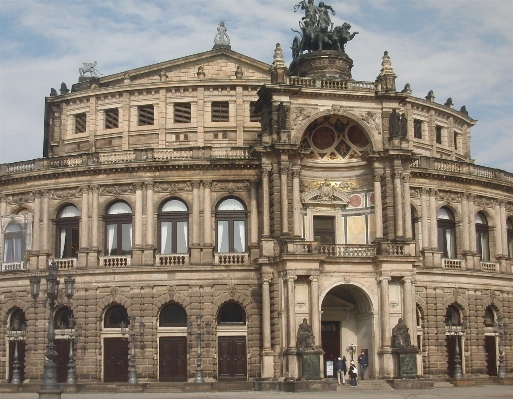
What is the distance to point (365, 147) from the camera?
55938 mm

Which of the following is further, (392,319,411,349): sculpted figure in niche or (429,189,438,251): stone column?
(429,189,438,251): stone column

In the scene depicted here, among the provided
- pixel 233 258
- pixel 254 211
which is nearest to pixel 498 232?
pixel 254 211

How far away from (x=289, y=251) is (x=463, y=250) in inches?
635

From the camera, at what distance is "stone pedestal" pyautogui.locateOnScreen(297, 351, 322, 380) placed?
161 feet

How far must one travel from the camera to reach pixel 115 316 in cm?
5694

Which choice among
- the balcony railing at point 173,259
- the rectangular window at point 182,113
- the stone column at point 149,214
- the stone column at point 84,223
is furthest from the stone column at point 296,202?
the stone column at point 84,223

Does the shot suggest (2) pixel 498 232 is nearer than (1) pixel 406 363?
No

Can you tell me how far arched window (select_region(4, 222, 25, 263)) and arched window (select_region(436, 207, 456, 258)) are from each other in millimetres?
28563

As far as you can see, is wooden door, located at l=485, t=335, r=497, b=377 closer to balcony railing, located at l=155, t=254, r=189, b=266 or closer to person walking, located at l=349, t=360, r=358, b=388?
person walking, located at l=349, t=360, r=358, b=388

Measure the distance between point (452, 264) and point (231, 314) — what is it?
52.4ft

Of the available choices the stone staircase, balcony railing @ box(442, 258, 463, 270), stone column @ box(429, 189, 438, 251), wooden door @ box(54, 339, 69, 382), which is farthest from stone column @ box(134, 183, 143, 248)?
balcony railing @ box(442, 258, 463, 270)

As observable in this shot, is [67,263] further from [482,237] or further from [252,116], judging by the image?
[482,237]

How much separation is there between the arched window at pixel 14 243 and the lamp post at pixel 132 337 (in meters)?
9.24

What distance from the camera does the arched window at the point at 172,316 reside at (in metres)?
56.2
